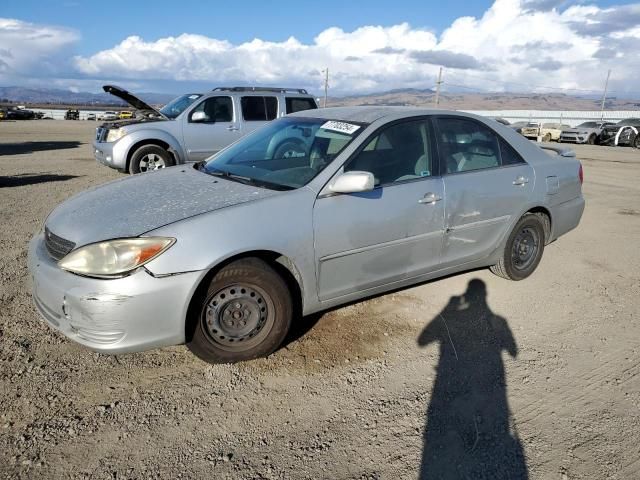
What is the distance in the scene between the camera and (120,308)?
262 cm

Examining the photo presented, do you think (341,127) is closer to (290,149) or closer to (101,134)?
(290,149)

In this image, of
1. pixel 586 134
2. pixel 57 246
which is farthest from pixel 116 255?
pixel 586 134

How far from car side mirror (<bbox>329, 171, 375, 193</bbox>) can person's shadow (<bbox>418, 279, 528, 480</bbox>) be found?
4.12 ft

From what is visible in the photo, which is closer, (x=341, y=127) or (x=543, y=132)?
(x=341, y=127)

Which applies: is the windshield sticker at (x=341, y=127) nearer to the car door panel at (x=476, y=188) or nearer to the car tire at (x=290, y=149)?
the car tire at (x=290, y=149)

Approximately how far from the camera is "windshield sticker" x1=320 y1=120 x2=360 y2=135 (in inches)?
142

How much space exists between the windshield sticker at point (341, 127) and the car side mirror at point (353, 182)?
55cm

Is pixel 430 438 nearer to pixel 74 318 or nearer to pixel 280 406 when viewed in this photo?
pixel 280 406

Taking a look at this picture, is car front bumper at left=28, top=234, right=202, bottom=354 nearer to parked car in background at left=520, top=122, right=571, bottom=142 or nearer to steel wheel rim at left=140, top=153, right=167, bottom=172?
steel wheel rim at left=140, top=153, right=167, bottom=172

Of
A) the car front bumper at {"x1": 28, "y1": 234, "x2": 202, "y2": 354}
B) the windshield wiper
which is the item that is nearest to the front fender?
the windshield wiper

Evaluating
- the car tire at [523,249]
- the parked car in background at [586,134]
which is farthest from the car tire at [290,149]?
the parked car in background at [586,134]

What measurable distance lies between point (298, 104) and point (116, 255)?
335 inches

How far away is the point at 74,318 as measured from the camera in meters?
2.70

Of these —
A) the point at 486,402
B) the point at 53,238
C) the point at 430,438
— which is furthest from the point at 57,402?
the point at 486,402
